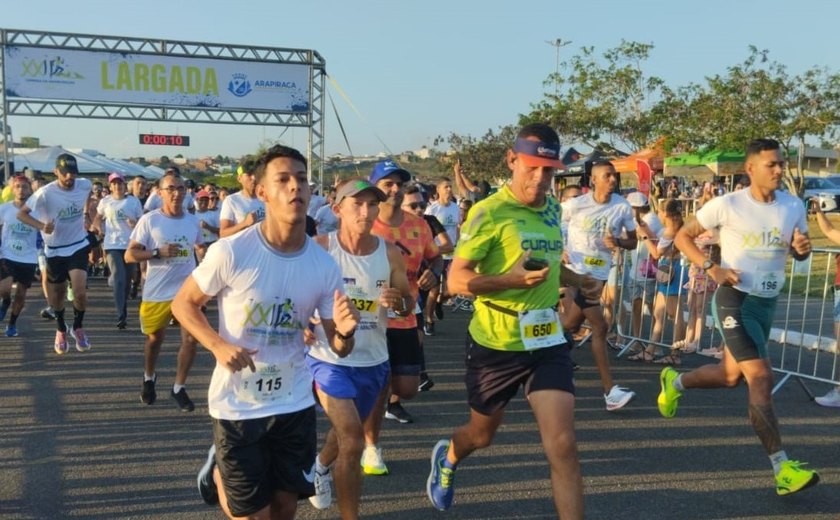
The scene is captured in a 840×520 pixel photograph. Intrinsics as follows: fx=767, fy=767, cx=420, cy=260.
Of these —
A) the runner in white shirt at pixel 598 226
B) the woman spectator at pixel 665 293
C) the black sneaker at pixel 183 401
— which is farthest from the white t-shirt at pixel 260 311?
the woman spectator at pixel 665 293

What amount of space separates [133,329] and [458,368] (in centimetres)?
500

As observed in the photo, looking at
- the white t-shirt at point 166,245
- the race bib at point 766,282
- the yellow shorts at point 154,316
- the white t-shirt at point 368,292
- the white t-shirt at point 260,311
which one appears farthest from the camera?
the white t-shirt at point 166,245

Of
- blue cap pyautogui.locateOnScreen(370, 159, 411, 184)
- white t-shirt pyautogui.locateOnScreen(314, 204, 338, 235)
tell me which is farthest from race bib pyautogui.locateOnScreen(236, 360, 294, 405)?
white t-shirt pyautogui.locateOnScreen(314, 204, 338, 235)

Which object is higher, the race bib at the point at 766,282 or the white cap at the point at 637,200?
the white cap at the point at 637,200

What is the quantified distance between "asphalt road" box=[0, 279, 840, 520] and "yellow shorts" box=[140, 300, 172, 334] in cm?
70

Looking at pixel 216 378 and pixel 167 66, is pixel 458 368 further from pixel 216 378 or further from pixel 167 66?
pixel 167 66

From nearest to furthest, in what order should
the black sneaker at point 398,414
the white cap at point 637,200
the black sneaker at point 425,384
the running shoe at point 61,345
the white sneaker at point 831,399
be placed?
the black sneaker at point 398,414 → the white sneaker at point 831,399 → the black sneaker at point 425,384 → the running shoe at point 61,345 → the white cap at point 637,200

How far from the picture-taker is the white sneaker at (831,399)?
7074mm

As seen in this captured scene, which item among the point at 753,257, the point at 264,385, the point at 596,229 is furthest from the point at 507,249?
the point at 596,229

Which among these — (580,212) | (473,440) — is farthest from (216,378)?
(580,212)

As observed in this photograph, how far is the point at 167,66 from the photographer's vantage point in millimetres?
25625

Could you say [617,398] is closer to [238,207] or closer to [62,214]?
[238,207]

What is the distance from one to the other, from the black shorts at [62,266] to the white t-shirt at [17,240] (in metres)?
1.19

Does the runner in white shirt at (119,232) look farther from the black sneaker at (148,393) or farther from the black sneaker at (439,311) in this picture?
the black sneaker at (439,311)
